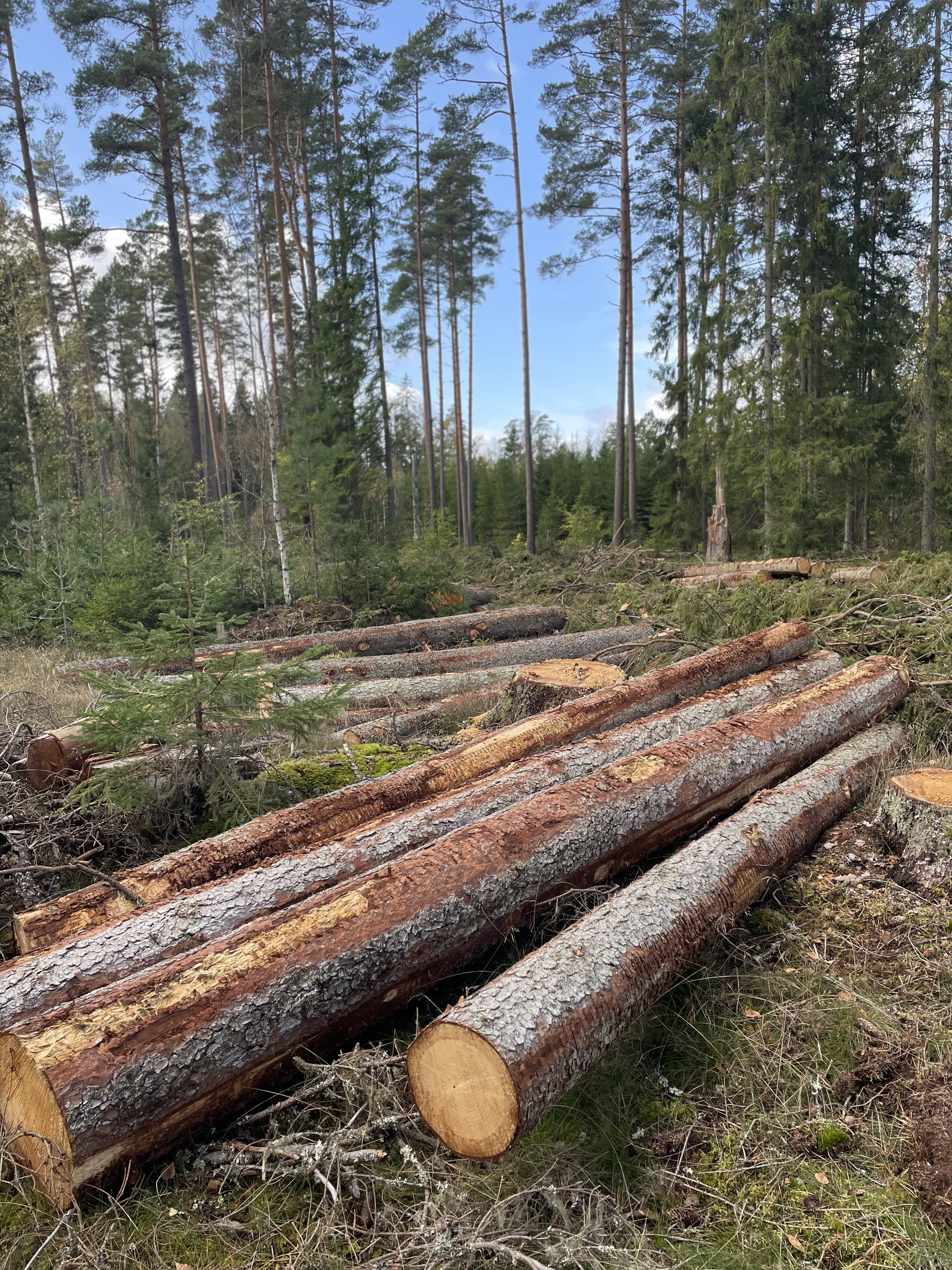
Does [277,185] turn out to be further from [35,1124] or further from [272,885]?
[35,1124]

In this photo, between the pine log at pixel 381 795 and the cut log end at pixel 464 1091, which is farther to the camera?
the pine log at pixel 381 795

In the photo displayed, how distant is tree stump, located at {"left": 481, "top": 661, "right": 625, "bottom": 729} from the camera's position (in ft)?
19.8

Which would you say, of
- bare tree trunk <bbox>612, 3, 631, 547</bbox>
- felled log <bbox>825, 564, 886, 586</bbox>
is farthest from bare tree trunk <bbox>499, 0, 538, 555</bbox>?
felled log <bbox>825, 564, 886, 586</bbox>

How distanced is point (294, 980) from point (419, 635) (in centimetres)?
768

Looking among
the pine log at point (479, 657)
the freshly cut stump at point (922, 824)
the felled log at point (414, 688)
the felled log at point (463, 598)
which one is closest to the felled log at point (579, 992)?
the freshly cut stump at point (922, 824)

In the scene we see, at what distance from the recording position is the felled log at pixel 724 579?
32.4 ft

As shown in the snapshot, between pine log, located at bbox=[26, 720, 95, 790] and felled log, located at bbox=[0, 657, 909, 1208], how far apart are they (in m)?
2.64

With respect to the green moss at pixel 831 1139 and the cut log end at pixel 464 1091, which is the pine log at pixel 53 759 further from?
the green moss at pixel 831 1139

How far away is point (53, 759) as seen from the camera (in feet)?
16.4

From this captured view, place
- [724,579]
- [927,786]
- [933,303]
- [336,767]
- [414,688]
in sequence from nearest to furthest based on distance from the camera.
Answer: [927,786], [336,767], [414,688], [724,579], [933,303]

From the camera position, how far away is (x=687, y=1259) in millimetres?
2201

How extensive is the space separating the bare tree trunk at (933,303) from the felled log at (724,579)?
6.29 meters

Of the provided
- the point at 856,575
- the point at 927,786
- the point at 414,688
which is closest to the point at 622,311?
the point at 856,575

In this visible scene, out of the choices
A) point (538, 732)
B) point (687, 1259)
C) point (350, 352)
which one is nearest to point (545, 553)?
point (350, 352)
